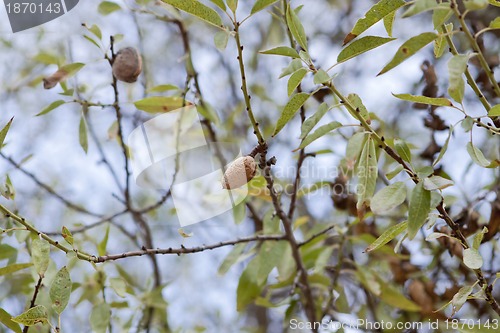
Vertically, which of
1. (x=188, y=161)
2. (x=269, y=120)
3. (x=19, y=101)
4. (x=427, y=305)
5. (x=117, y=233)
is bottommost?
(x=427, y=305)

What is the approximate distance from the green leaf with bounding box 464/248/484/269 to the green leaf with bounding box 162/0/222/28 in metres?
0.39

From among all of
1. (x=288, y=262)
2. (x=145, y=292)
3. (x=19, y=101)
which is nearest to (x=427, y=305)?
(x=288, y=262)

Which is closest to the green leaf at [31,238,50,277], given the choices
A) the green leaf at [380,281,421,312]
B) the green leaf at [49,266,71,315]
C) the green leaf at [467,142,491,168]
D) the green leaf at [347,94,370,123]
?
the green leaf at [49,266,71,315]

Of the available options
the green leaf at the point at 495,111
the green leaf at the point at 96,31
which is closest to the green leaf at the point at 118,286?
the green leaf at the point at 96,31

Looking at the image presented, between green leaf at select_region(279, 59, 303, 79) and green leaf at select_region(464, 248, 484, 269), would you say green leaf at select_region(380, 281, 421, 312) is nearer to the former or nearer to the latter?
green leaf at select_region(464, 248, 484, 269)

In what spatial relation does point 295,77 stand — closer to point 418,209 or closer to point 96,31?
point 418,209

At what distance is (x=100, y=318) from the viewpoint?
961 millimetres

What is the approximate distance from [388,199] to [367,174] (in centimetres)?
6

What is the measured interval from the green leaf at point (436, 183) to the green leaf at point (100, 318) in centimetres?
57

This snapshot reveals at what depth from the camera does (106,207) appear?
216cm

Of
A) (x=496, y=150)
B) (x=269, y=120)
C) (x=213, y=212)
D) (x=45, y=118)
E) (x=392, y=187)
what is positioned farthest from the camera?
(x=45, y=118)

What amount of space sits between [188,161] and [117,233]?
3.07 feet

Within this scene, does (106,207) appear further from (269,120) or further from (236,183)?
(236,183)

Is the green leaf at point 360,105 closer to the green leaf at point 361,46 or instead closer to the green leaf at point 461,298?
the green leaf at point 361,46
